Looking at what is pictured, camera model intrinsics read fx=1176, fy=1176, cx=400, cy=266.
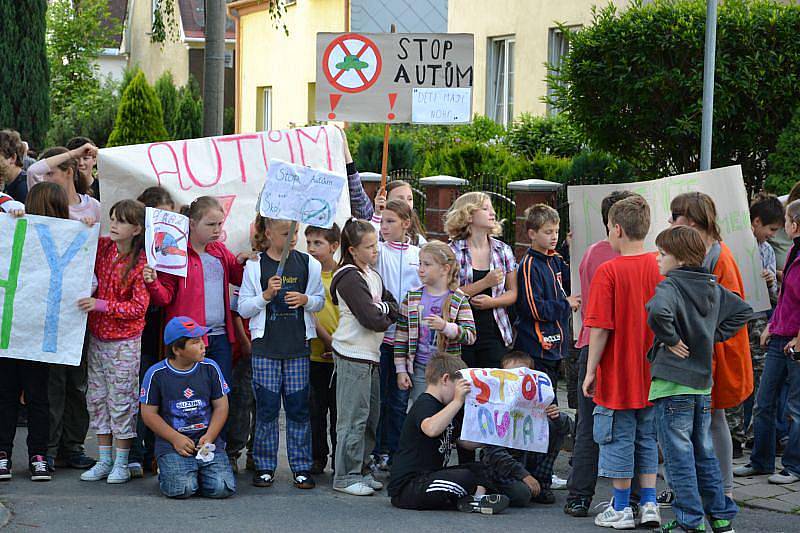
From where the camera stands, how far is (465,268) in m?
7.53

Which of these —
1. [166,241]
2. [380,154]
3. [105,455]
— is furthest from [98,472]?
[380,154]

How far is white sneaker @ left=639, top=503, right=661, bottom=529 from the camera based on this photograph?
248 inches

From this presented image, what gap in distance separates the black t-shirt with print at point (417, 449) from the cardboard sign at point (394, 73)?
3.51 m

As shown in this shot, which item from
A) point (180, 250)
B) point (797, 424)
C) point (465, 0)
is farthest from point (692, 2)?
point (465, 0)

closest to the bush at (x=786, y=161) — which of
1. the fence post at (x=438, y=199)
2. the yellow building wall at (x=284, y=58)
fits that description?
the fence post at (x=438, y=199)

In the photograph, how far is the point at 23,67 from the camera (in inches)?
687

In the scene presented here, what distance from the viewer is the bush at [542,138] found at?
1712 cm

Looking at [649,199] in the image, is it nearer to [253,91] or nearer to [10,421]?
[10,421]

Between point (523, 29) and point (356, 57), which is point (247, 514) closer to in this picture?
point (356, 57)

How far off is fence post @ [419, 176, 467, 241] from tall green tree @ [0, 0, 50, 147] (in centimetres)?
728

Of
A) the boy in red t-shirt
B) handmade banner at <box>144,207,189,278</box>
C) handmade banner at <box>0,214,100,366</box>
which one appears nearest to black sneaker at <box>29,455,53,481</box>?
handmade banner at <box>0,214,100,366</box>

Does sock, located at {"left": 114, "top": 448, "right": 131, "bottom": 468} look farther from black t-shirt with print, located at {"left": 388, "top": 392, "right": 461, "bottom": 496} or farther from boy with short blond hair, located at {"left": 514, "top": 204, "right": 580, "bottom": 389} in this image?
boy with short blond hair, located at {"left": 514, "top": 204, "right": 580, "bottom": 389}

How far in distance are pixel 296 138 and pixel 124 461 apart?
2723 millimetres

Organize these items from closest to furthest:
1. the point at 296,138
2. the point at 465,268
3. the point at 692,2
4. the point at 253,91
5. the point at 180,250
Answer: the point at 180,250 → the point at 465,268 → the point at 296,138 → the point at 692,2 → the point at 253,91
